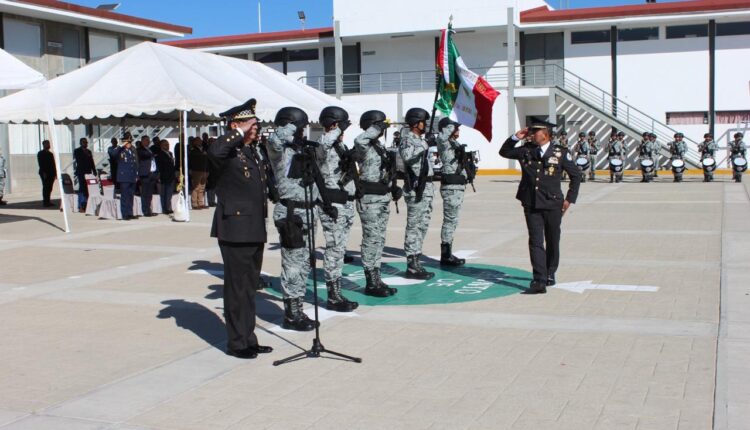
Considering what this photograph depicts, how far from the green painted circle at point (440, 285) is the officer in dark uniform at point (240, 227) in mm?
2095

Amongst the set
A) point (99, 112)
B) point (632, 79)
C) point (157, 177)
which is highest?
point (632, 79)

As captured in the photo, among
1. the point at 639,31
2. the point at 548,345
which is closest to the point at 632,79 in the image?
the point at 639,31

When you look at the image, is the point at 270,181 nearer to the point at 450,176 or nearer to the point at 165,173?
the point at 450,176

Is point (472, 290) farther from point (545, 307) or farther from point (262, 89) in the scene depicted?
point (262, 89)

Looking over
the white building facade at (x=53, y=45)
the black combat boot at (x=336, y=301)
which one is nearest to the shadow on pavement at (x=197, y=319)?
the black combat boot at (x=336, y=301)

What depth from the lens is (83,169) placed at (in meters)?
20.1

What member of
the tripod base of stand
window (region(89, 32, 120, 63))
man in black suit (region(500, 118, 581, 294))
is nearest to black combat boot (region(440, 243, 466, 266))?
man in black suit (region(500, 118, 581, 294))

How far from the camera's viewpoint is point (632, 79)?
116 feet

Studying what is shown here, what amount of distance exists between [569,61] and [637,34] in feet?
9.99

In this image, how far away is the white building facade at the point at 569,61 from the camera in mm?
34219

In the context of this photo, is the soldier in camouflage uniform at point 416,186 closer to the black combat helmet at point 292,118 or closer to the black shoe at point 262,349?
the black combat helmet at point 292,118

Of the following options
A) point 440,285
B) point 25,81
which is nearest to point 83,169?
point 25,81

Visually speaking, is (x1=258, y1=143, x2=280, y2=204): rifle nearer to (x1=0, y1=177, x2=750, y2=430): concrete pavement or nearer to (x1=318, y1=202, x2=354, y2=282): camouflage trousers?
(x1=318, y1=202, x2=354, y2=282): camouflage trousers

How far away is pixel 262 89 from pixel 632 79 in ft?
66.8
